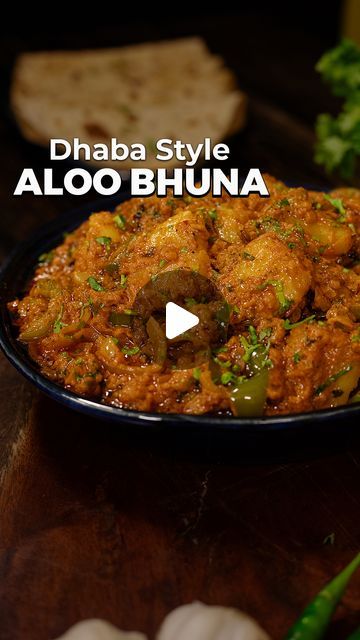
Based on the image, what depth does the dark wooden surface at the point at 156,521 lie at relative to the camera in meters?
2.25

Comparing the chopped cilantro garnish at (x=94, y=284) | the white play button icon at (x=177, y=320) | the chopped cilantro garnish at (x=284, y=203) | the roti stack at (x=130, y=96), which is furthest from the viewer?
the roti stack at (x=130, y=96)

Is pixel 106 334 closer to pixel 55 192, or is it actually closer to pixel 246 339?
pixel 246 339

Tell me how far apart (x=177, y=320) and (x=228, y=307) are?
0.60ft

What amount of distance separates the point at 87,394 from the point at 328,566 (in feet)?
3.15

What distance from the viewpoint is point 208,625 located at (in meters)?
2.14

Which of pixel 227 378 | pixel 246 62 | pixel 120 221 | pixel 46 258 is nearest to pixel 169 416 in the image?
pixel 227 378

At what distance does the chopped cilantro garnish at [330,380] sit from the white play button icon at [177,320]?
18.4 inches

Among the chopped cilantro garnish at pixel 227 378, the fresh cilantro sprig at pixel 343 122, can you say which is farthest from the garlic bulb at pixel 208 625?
the fresh cilantro sprig at pixel 343 122

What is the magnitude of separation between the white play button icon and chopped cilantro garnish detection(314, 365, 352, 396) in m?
0.47

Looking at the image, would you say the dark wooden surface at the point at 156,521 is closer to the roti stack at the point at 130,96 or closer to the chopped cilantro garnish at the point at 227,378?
the chopped cilantro garnish at the point at 227,378

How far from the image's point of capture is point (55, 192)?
4773 mm

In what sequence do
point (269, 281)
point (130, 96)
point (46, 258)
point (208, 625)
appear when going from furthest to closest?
point (130, 96), point (46, 258), point (269, 281), point (208, 625)

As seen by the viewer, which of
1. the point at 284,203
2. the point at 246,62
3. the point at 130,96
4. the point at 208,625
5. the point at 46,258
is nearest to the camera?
the point at 208,625

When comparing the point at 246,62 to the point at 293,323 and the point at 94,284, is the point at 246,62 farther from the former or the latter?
the point at 293,323
